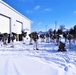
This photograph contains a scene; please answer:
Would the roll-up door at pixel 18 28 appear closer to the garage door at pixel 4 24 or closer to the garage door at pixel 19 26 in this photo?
the garage door at pixel 19 26

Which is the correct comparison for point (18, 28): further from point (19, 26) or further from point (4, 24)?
point (4, 24)

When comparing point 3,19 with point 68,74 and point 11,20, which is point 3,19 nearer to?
point 11,20

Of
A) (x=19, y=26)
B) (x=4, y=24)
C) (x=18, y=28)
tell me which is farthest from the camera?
(x=19, y=26)

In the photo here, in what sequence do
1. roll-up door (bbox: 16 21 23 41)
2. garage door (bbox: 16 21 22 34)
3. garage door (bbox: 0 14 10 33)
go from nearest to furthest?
garage door (bbox: 0 14 10 33) → roll-up door (bbox: 16 21 23 41) → garage door (bbox: 16 21 22 34)

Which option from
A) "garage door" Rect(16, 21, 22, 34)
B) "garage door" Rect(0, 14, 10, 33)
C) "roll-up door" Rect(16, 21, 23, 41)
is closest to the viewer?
"garage door" Rect(0, 14, 10, 33)

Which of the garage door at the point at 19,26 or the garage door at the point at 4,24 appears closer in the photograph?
the garage door at the point at 4,24

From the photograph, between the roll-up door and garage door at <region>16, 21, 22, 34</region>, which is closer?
the roll-up door

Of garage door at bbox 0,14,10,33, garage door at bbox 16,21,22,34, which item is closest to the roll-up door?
garage door at bbox 16,21,22,34

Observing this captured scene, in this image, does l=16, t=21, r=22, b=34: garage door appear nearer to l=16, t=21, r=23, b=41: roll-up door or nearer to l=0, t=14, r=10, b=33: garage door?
l=16, t=21, r=23, b=41: roll-up door

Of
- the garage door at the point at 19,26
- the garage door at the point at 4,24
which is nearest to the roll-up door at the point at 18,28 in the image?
the garage door at the point at 19,26

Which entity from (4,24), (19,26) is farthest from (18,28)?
(4,24)

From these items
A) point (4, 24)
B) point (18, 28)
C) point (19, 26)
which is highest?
point (19, 26)

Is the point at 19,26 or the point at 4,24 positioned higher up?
the point at 19,26

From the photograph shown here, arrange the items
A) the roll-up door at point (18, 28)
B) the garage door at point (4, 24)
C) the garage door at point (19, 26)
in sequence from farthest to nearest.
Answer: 1. the garage door at point (19, 26)
2. the roll-up door at point (18, 28)
3. the garage door at point (4, 24)
